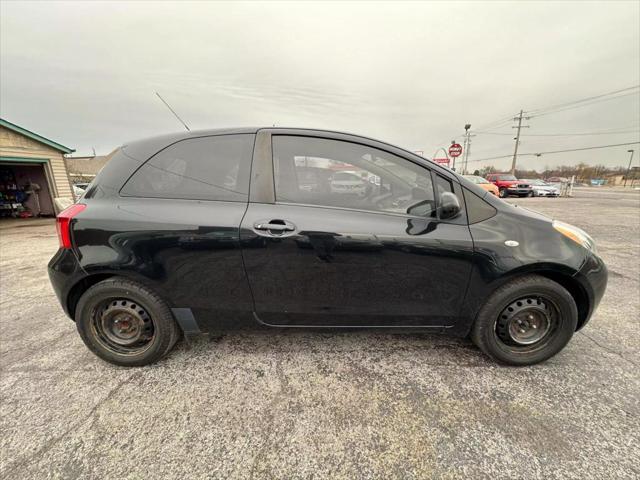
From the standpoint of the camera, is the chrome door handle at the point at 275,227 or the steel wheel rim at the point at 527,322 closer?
the chrome door handle at the point at 275,227

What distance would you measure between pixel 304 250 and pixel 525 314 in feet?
5.65

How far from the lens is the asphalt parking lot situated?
4.63 ft

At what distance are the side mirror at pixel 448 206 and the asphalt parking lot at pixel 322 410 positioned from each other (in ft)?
3.75

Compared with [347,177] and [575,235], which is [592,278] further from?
[347,177]

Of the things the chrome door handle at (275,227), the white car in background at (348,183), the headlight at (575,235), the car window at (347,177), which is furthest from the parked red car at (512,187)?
the chrome door handle at (275,227)

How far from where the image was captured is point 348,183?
2.01 m

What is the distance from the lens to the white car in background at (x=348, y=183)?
197 cm

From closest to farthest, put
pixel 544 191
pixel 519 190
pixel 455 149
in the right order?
pixel 455 149, pixel 519 190, pixel 544 191

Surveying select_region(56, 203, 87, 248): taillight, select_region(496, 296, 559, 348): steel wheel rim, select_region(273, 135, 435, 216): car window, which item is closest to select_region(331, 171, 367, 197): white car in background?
select_region(273, 135, 435, 216): car window

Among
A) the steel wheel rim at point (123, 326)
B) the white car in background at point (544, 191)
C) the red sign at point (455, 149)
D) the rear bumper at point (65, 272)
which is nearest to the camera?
the rear bumper at point (65, 272)

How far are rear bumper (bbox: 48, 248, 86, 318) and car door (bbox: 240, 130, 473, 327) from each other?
3.98 ft

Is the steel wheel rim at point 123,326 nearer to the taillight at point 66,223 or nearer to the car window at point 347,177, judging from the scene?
the taillight at point 66,223

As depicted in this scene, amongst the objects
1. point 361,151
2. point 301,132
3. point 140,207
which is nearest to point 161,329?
point 140,207

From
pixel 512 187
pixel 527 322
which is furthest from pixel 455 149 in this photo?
pixel 527 322
